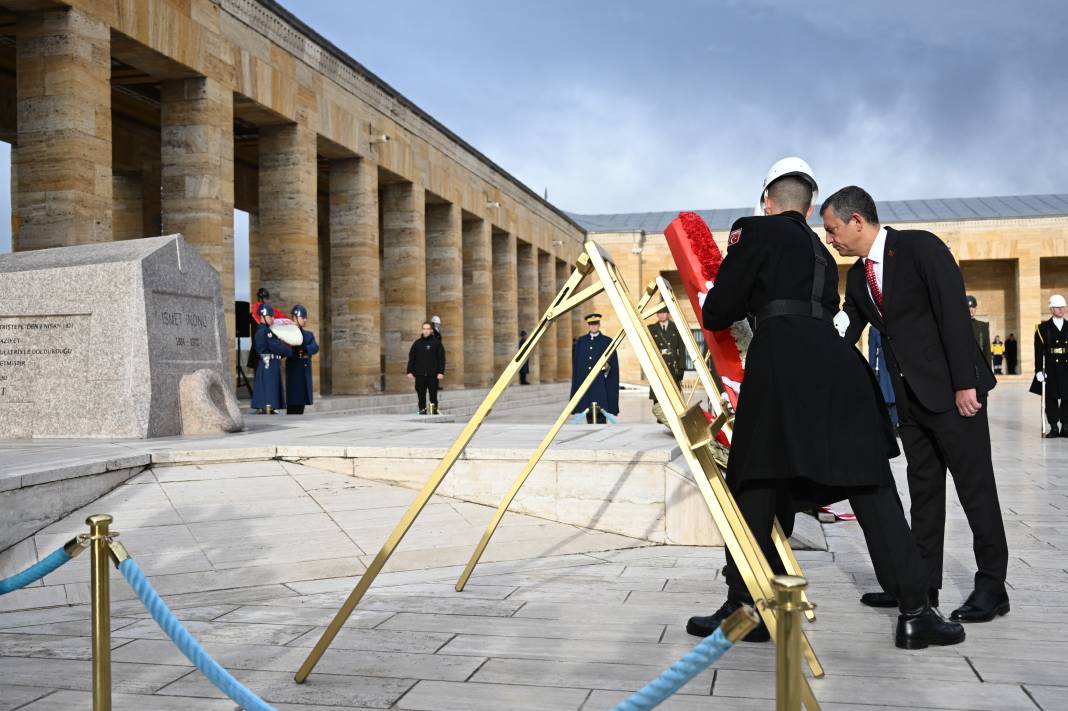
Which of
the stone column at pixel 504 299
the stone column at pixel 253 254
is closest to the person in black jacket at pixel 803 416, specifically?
the stone column at pixel 253 254

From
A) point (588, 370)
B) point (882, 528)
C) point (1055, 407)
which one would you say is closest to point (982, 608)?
point (882, 528)

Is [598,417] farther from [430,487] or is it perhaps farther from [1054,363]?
[430,487]

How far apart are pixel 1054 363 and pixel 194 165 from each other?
1385cm

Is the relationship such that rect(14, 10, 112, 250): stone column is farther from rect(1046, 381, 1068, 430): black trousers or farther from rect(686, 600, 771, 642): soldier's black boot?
rect(1046, 381, 1068, 430): black trousers

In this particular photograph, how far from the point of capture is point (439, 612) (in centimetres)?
445

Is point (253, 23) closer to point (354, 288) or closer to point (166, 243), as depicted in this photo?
point (354, 288)

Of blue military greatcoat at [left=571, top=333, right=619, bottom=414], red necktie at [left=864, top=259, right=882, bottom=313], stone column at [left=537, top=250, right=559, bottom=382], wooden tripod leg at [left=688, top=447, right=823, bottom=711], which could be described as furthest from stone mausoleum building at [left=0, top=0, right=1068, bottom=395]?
wooden tripod leg at [left=688, top=447, right=823, bottom=711]

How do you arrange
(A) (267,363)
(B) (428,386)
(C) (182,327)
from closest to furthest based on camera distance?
(C) (182,327)
(A) (267,363)
(B) (428,386)

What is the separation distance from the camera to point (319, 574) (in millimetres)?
5445

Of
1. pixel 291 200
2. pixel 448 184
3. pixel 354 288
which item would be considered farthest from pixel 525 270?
pixel 291 200

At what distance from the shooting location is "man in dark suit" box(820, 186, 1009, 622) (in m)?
4.19

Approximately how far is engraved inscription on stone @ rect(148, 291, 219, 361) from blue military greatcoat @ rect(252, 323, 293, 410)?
4444 mm

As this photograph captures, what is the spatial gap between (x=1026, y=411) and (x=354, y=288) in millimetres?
15104

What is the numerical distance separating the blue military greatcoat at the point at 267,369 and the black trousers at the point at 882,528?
38.5 ft
